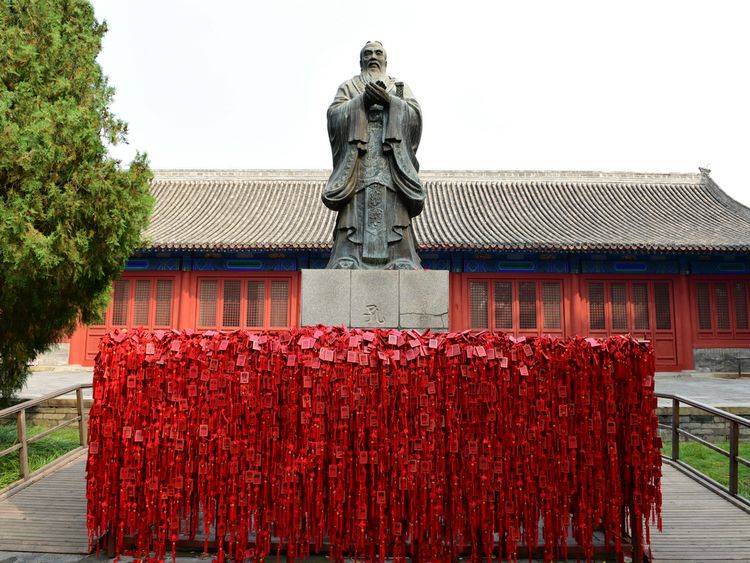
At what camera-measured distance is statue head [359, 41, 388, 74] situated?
5.27 metres

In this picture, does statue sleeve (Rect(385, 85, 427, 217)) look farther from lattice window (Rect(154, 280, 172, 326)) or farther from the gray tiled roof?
lattice window (Rect(154, 280, 172, 326))

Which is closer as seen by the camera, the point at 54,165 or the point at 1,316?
the point at 54,165

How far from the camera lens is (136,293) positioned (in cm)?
1595

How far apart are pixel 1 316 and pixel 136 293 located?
397 inches

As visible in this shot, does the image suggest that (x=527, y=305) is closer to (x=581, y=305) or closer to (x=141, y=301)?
(x=581, y=305)

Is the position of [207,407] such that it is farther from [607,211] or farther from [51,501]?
[607,211]

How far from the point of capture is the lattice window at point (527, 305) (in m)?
15.6

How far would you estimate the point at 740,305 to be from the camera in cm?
1577

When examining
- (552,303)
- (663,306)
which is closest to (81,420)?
(552,303)

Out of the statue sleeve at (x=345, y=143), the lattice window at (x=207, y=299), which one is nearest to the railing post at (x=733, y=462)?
the statue sleeve at (x=345, y=143)

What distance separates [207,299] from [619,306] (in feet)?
41.6

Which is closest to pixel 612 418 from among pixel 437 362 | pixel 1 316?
pixel 437 362

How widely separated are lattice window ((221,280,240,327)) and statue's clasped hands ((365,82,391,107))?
465 inches

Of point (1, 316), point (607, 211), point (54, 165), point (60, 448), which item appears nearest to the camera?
point (54, 165)
